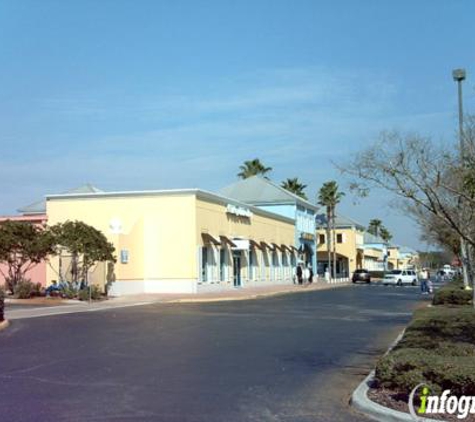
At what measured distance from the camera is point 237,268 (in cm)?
5050

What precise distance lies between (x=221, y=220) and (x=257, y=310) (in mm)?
18912

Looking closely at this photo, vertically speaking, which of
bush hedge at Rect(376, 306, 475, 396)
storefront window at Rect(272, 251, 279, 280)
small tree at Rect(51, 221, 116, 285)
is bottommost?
bush hedge at Rect(376, 306, 475, 396)

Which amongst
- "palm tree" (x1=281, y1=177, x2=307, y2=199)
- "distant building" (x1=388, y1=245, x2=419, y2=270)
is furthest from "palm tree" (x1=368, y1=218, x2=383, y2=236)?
"palm tree" (x1=281, y1=177, x2=307, y2=199)

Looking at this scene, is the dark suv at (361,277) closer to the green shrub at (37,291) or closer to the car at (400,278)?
the car at (400,278)

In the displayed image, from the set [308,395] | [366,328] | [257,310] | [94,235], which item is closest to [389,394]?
[308,395]

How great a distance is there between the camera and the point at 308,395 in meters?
9.71

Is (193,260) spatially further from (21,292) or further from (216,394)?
(216,394)

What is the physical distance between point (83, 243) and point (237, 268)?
18.6 meters

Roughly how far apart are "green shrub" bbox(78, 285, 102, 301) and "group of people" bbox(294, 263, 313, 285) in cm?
3167

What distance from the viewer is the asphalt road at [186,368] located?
870 cm

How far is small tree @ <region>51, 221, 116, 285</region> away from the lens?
3331 centimetres

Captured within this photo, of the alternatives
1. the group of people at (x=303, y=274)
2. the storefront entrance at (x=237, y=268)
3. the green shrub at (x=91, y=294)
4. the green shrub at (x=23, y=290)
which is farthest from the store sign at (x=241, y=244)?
the group of people at (x=303, y=274)

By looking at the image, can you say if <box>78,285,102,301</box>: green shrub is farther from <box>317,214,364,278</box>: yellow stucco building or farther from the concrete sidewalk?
<box>317,214,364,278</box>: yellow stucco building

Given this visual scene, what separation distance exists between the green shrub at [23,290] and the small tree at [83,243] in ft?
7.26
